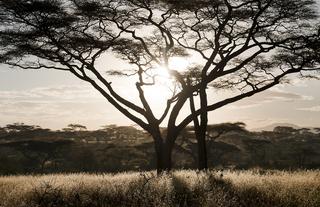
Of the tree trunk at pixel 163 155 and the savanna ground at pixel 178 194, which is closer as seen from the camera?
the savanna ground at pixel 178 194

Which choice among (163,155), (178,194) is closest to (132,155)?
(163,155)

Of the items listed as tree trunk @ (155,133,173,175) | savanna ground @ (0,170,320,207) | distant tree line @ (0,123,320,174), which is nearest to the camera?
savanna ground @ (0,170,320,207)

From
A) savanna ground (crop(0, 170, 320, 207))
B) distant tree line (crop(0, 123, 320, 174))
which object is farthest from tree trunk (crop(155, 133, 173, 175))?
distant tree line (crop(0, 123, 320, 174))

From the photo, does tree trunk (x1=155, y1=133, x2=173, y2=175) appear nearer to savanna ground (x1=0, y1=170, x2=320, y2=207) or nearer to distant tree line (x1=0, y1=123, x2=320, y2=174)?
savanna ground (x1=0, y1=170, x2=320, y2=207)

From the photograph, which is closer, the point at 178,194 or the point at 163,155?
the point at 178,194

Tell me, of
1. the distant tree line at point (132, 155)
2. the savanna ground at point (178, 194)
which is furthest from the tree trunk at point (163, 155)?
the distant tree line at point (132, 155)

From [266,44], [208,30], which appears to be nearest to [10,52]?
[208,30]

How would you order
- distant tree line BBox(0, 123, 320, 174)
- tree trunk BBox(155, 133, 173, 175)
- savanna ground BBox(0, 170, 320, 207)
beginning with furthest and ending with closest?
distant tree line BBox(0, 123, 320, 174) → tree trunk BBox(155, 133, 173, 175) → savanna ground BBox(0, 170, 320, 207)

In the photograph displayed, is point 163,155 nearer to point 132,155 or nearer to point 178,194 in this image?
point 178,194

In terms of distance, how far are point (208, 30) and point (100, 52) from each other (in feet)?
14.4

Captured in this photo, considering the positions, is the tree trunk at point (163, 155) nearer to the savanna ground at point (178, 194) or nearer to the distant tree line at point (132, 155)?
the savanna ground at point (178, 194)

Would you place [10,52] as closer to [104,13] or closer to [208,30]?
[104,13]

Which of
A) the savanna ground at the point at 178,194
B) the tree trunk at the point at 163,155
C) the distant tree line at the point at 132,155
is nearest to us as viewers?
the savanna ground at the point at 178,194

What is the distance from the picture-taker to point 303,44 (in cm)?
2053
